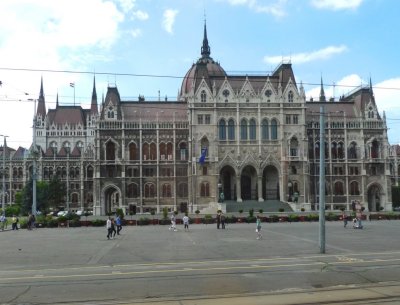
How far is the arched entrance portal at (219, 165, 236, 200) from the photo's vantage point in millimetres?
91250

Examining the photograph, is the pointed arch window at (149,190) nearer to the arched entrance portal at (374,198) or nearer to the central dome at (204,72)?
the central dome at (204,72)

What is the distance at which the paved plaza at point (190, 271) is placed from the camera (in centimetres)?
1353

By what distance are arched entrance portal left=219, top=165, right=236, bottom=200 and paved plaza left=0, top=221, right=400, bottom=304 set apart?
202 ft

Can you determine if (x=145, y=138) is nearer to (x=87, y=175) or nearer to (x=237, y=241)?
(x=87, y=175)

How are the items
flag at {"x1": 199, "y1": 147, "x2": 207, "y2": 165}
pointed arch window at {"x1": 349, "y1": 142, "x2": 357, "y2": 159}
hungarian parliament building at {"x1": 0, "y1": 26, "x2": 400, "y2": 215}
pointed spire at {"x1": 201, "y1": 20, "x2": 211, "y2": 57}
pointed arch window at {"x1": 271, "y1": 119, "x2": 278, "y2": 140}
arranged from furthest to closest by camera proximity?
pointed spire at {"x1": 201, "y1": 20, "x2": 211, "y2": 57}, pointed arch window at {"x1": 349, "y1": 142, "x2": 357, "y2": 159}, pointed arch window at {"x1": 271, "y1": 119, "x2": 278, "y2": 140}, hungarian parliament building at {"x1": 0, "y1": 26, "x2": 400, "y2": 215}, flag at {"x1": 199, "y1": 147, "x2": 207, "y2": 165}

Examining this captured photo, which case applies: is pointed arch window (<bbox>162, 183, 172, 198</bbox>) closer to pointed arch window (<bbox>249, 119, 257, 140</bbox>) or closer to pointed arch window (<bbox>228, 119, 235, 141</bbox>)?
pointed arch window (<bbox>228, 119, 235, 141</bbox>)

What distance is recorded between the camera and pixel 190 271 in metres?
18.1

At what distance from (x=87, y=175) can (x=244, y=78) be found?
51705 millimetres

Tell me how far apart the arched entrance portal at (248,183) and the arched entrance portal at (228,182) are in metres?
1.74

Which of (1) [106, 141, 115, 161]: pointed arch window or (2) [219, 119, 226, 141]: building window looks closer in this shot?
(2) [219, 119, 226, 141]: building window

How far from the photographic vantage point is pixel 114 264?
20.9m

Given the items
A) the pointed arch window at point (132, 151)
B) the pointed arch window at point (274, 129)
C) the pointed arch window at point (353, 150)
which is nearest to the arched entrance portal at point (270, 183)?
the pointed arch window at point (274, 129)

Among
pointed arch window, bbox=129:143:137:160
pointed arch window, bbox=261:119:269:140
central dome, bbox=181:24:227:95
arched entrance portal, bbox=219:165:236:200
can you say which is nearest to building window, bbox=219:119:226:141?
arched entrance portal, bbox=219:165:236:200

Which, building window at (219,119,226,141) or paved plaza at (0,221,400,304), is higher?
building window at (219,119,226,141)
